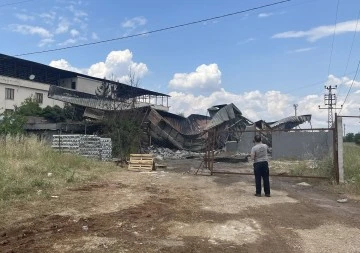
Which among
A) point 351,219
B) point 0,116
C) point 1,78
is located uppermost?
point 1,78

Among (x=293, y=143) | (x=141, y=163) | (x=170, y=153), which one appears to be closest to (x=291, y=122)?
(x=293, y=143)

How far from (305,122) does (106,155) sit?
893 inches

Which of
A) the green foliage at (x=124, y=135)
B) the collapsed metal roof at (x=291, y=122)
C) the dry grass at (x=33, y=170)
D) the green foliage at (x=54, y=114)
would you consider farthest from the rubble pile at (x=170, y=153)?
the dry grass at (x=33, y=170)

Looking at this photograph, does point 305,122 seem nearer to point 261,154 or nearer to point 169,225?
point 261,154

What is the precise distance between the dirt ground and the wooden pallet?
234 inches

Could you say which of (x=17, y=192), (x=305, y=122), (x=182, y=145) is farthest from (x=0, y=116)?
(x=305, y=122)

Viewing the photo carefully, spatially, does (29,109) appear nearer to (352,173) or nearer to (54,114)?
(54,114)

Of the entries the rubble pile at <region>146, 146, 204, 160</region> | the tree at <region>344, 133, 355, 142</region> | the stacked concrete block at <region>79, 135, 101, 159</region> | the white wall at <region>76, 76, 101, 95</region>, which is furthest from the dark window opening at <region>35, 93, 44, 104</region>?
the tree at <region>344, 133, 355, 142</region>

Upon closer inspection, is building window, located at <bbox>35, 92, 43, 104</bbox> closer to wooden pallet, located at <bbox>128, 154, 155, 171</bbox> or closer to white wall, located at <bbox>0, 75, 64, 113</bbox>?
white wall, located at <bbox>0, 75, 64, 113</bbox>

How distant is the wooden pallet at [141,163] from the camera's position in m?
17.5

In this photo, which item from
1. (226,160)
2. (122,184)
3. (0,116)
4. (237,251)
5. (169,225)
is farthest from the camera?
(0,116)

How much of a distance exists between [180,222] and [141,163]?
10.7 metres

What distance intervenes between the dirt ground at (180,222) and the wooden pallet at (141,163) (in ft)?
19.5

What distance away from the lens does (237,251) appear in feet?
17.6
